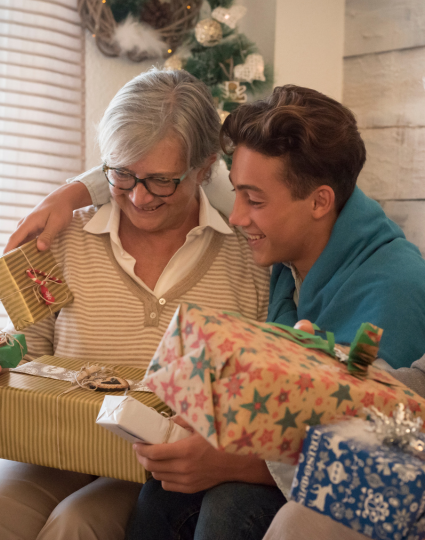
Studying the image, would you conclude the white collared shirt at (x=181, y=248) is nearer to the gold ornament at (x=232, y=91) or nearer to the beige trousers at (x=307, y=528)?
the beige trousers at (x=307, y=528)

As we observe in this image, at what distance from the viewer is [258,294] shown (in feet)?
5.01

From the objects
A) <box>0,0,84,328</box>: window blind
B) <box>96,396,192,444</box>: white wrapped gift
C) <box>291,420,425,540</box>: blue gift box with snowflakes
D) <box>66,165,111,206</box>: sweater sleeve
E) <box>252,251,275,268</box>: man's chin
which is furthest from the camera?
<box>0,0,84,328</box>: window blind

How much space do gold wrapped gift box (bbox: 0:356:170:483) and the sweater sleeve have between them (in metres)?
0.56

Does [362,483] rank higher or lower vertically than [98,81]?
lower

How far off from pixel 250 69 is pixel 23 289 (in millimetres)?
1721

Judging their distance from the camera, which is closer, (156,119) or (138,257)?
(156,119)

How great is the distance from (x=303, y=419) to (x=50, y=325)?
94cm

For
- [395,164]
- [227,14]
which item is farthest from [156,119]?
[395,164]

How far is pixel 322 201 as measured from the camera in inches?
49.4

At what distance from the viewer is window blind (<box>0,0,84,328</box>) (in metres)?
2.39

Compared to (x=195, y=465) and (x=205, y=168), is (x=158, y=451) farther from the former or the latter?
(x=205, y=168)

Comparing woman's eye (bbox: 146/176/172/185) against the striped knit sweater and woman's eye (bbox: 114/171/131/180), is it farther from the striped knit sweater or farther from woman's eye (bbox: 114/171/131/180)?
the striped knit sweater

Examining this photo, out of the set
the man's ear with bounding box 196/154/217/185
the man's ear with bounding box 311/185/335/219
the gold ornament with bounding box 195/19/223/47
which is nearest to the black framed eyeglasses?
the man's ear with bounding box 196/154/217/185

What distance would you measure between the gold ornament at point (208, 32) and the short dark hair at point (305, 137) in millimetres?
1434
